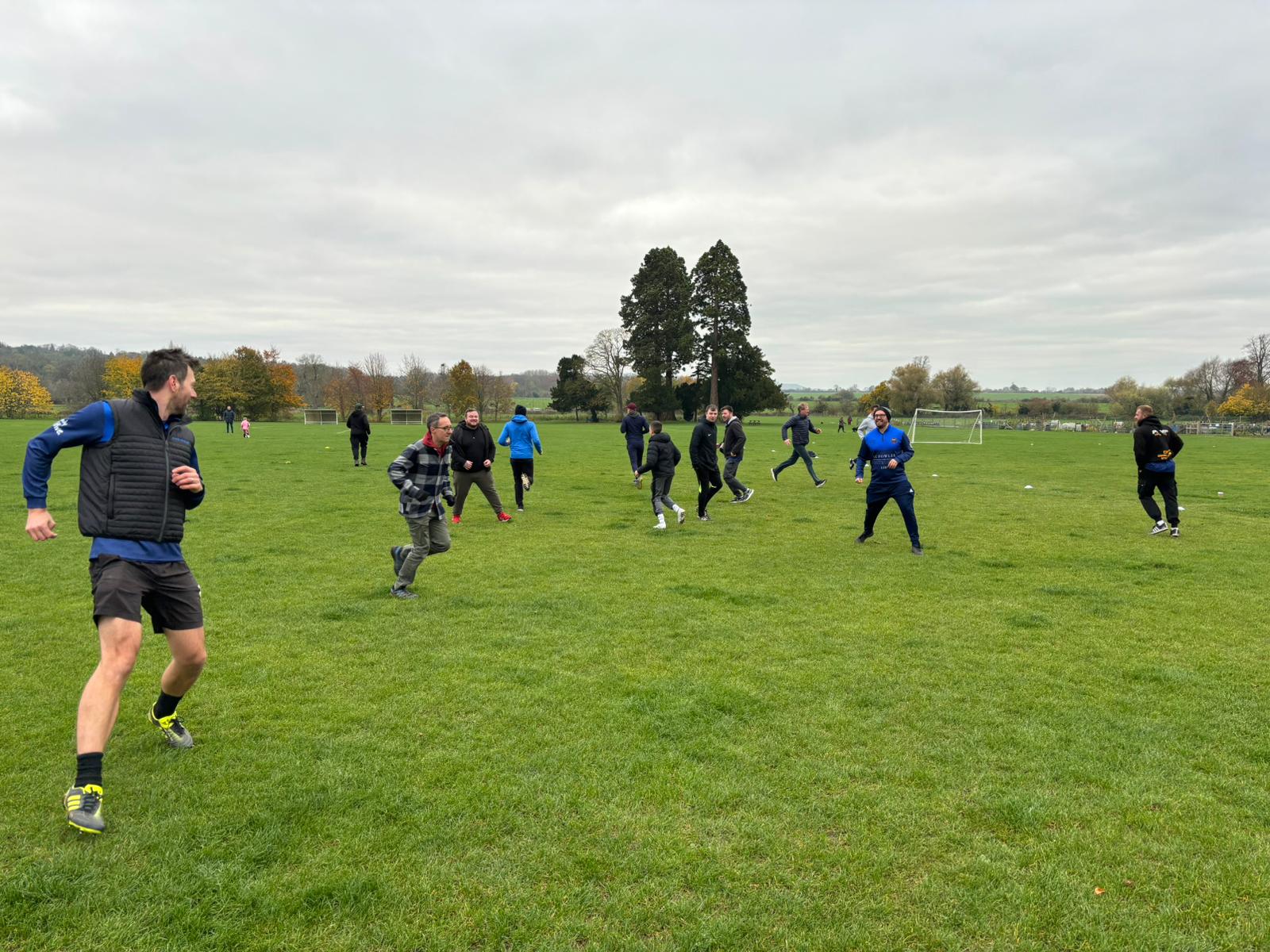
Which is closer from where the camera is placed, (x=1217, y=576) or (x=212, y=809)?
(x=212, y=809)

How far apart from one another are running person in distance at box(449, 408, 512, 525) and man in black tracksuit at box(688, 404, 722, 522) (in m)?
3.56

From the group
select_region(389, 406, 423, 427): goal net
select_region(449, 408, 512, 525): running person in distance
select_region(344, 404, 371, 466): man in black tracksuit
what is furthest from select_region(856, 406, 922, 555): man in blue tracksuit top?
select_region(389, 406, 423, 427): goal net

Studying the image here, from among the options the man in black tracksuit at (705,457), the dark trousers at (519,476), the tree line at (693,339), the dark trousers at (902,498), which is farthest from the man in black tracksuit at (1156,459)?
the tree line at (693,339)

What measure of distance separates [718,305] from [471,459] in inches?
2433

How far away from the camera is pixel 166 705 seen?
175 inches

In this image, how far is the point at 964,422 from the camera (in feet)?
204

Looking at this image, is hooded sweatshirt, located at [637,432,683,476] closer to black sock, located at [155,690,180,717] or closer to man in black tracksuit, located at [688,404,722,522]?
man in black tracksuit, located at [688,404,722,522]

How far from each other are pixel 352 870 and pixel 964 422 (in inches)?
2602

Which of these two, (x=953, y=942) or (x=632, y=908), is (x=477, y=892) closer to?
(x=632, y=908)

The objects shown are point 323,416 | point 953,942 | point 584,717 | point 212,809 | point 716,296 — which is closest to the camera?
point 953,942

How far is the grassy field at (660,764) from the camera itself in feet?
10.0

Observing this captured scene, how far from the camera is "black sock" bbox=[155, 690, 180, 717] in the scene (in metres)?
4.43

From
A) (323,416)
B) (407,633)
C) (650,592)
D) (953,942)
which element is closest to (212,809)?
(407,633)

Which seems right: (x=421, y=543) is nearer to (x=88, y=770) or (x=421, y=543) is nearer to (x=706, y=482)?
(x=88, y=770)
